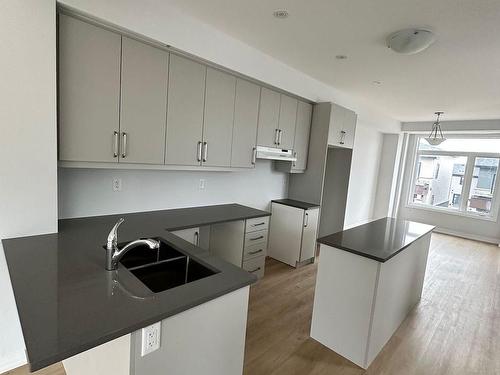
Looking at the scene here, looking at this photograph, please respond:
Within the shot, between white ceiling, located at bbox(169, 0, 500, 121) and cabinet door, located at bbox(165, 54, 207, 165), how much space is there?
46 cm

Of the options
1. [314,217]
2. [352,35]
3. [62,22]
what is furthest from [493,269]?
[62,22]

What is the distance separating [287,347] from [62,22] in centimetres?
295

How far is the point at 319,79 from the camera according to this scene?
3.92 metres

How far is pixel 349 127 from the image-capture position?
4270 millimetres

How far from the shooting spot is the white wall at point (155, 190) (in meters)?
2.32

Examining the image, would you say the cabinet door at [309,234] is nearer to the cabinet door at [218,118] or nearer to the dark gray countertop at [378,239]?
the dark gray countertop at [378,239]

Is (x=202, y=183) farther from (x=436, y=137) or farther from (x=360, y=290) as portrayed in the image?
(x=436, y=137)

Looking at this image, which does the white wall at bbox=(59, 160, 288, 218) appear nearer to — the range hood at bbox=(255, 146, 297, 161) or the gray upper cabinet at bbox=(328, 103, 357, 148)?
the range hood at bbox=(255, 146, 297, 161)

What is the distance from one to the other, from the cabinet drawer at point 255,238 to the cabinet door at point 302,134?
3.89 feet

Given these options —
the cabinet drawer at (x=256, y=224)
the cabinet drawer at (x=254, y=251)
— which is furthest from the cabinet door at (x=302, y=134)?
the cabinet drawer at (x=254, y=251)

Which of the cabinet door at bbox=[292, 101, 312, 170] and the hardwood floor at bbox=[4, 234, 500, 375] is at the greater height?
the cabinet door at bbox=[292, 101, 312, 170]

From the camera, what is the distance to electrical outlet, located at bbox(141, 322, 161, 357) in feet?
3.54

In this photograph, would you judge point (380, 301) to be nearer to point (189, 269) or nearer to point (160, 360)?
point (189, 269)

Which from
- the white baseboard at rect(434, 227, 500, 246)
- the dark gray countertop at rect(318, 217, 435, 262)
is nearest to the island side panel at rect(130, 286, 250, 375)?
the dark gray countertop at rect(318, 217, 435, 262)
